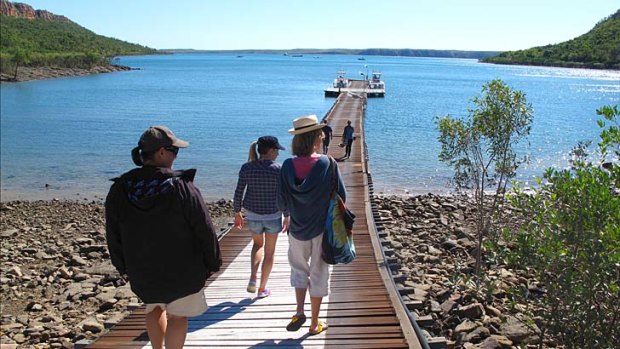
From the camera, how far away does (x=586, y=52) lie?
15350 cm

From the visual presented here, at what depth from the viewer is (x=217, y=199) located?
68.3 ft

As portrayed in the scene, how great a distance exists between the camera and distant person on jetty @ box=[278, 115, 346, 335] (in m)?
4.78

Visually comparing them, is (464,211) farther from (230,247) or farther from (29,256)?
(29,256)

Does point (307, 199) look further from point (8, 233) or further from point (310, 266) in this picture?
point (8, 233)

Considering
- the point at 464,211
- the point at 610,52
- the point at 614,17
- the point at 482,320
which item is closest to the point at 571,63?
the point at 610,52

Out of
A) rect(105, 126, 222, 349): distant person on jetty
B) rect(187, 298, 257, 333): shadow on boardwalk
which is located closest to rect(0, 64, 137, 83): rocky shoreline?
rect(187, 298, 257, 333): shadow on boardwalk

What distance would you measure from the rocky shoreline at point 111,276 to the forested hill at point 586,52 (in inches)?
5686

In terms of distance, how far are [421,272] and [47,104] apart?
2021 inches

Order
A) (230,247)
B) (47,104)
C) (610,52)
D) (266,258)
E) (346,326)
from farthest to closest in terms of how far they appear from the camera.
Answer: (610,52) → (47,104) → (230,247) → (266,258) → (346,326)

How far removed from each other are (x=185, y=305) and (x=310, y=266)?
1.40 metres

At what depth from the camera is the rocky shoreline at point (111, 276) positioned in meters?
8.02

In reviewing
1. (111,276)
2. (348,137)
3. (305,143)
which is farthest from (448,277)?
(348,137)

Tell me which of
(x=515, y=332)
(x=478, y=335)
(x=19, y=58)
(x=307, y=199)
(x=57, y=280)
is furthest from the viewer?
(x=19, y=58)

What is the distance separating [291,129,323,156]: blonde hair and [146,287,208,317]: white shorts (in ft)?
4.86
